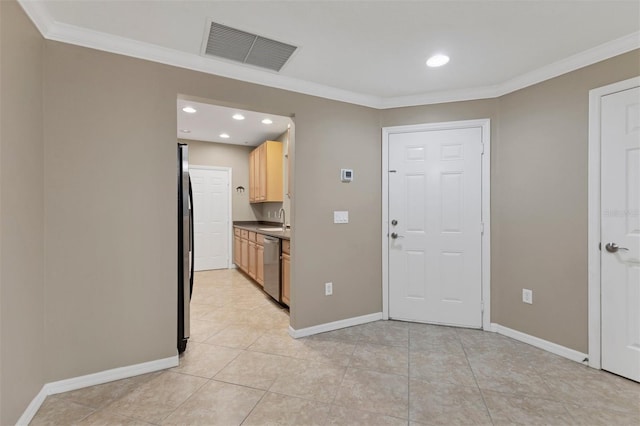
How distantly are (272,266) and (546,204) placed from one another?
3027 mm

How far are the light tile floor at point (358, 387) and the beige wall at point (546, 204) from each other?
0.34 meters

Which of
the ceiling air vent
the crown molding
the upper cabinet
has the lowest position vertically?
the upper cabinet

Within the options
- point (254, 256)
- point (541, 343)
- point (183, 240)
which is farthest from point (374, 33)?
point (254, 256)

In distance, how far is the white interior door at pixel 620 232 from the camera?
2.17 metres

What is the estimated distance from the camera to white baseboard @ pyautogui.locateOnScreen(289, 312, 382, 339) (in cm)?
295

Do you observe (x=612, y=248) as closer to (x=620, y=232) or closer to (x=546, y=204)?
(x=620, y=232)

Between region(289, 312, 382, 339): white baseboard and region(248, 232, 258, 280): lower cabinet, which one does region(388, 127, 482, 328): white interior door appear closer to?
region(289, 312, 382, 339): white baseboard

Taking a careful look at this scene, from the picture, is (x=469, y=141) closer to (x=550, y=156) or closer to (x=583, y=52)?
(x=550, y=156)

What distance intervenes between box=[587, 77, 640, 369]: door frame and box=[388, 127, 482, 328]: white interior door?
0.88m

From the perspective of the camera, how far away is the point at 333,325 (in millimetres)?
3131

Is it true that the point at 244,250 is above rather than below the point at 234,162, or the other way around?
below

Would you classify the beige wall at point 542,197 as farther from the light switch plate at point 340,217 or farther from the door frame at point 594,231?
the light switch plate at point 340,217

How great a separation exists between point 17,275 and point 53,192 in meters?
0.62

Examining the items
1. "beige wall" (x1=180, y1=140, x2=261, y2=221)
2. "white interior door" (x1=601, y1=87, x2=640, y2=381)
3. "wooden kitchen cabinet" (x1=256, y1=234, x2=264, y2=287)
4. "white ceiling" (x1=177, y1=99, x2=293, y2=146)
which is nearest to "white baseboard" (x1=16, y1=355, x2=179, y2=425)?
"wooden kitchen cabinet" (x1=256, y1=234, x2=264, y2=287)
